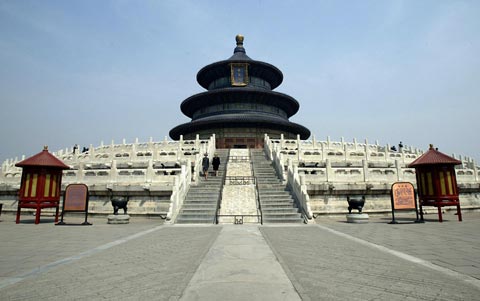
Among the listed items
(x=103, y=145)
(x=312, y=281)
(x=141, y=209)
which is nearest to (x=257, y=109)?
(x=103, y=145)

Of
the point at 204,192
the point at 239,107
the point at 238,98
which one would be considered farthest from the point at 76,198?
the point at 238,98

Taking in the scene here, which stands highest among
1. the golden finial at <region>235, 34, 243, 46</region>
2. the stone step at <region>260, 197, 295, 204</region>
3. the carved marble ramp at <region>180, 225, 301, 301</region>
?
the golden finial at <region>235, 34, 243, 46</region>

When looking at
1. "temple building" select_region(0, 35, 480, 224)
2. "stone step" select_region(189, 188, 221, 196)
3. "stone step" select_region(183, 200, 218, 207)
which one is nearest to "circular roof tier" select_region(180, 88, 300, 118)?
"temple building" select_region(0, 35, 480, 224)

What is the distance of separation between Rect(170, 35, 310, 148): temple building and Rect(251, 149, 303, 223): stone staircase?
16.6 m

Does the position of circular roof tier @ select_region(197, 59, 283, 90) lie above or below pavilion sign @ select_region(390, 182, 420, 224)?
above

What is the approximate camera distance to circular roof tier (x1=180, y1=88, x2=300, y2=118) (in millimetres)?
37906

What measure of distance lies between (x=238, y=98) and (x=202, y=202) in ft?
88.9

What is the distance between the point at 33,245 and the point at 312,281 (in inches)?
298

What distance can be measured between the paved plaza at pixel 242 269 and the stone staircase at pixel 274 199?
14.5ft

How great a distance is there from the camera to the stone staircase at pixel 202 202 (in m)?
12.7

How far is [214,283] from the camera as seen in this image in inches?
159

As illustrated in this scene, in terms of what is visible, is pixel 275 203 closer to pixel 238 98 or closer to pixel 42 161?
pixel 42 161

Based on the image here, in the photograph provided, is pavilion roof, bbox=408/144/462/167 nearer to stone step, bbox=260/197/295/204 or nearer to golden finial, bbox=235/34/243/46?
stone step, bbox=260/197/295/204

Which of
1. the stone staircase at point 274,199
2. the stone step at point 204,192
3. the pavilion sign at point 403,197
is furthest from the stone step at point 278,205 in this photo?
the pavilion sign at point 403,197
